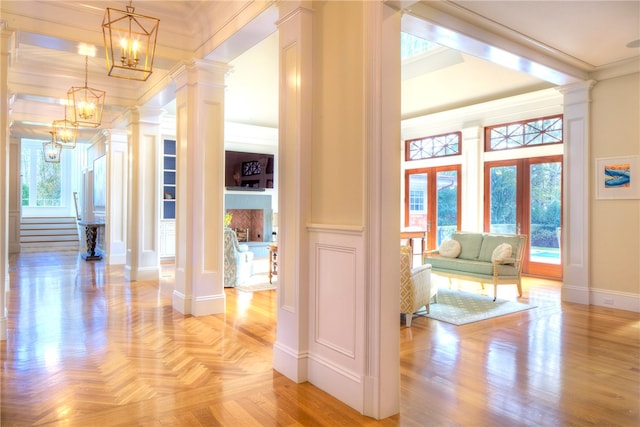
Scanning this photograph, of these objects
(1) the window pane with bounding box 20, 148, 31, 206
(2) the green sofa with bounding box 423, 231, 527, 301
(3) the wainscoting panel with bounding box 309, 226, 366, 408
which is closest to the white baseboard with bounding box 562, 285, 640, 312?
(2) the green sofa with bounding box 423, 231, 527, 301

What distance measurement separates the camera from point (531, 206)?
796 cm

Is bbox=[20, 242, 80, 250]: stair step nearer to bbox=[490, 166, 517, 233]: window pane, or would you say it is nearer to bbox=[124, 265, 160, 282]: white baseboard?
bbox=[124, 265, 160, 282]: white baseboard

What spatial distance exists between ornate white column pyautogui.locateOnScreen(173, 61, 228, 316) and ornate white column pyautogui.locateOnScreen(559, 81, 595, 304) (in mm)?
4871

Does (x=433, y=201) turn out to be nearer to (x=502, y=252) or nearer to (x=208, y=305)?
(x=502, y=252)

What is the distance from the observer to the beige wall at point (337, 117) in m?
2.72

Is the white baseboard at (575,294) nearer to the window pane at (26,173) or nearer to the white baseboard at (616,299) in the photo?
the white baseboard at (616,299)

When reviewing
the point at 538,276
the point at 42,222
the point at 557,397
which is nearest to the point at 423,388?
the point at 557,397

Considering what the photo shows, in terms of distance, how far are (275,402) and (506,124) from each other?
7535 mm

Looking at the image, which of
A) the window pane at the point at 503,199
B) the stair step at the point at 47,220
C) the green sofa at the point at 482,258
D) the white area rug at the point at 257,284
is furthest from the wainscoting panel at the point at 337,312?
the stair step at the point at 47,220

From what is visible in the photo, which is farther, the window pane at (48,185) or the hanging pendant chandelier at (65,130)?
the window pane at (48,185)

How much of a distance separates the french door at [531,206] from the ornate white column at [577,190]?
1.70m

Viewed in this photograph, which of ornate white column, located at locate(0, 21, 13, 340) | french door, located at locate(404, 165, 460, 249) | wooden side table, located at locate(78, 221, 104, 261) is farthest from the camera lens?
wooden side table, located at locate(78, 221, 104, 261)

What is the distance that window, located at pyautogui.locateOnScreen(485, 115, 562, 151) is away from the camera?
7.62 m

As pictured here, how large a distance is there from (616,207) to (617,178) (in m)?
0.39
